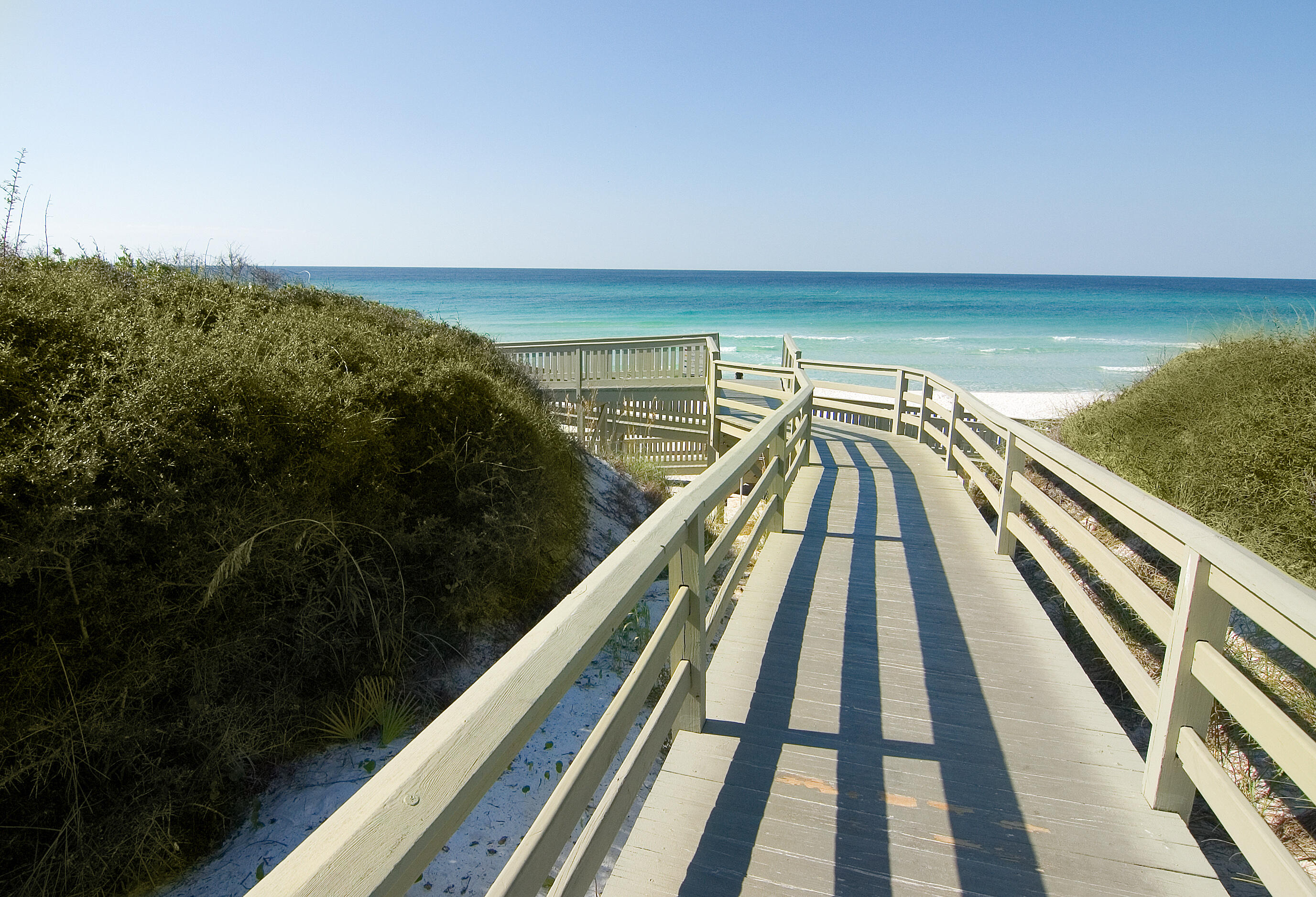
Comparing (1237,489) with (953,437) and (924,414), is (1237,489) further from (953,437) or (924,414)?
(924,414)

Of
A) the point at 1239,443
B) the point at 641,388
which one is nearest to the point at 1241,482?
the point at 1239,443

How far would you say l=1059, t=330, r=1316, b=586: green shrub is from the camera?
478cm

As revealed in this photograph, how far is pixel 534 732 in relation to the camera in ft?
4.57

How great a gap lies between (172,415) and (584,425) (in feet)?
28.4

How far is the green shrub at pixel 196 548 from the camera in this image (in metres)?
2.99

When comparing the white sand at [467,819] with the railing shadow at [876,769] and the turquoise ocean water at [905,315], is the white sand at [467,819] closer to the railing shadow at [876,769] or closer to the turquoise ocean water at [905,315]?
the railing shadow at [876,769]

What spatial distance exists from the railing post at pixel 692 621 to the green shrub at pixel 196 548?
1.98m

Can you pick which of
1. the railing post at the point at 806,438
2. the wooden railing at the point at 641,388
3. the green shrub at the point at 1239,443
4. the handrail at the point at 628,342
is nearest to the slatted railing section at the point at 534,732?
the green shrub at the point at 1239,443

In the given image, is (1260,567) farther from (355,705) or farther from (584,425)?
(584,425)

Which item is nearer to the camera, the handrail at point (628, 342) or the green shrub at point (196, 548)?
the green shrub at point (196, 548)

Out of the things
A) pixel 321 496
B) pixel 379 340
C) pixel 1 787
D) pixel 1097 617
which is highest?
pixel 379 340

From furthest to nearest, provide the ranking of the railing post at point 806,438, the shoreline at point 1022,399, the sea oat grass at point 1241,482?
the shoreline at point 1022,399 < the railing post at point 806,438 < the sea oat grass at point 1241,482

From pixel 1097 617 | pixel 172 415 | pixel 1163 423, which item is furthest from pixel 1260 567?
pixel 1163 423

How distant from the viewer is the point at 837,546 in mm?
5840
